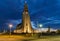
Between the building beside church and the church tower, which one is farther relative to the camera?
the church tower

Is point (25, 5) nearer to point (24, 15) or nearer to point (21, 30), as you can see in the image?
point (24, 15)

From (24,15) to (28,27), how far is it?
43.2ft

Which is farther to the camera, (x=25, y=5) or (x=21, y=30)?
(x=25, y=5)

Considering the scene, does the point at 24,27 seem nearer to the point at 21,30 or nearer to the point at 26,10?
the point at 21,30

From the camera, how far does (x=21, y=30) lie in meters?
150

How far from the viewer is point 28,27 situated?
15350cm

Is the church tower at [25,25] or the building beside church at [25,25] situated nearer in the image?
the building beside church at [25,25]

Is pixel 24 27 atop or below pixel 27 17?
below

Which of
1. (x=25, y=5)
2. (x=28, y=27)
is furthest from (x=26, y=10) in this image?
(x=28, y=27)

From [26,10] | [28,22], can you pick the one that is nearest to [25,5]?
[26,10]

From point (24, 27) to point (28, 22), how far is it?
23.8 feet

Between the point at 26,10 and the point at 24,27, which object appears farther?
the point at 26,10

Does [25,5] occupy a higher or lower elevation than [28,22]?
higher

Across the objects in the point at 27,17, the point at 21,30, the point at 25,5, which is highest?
the point at 25,5
